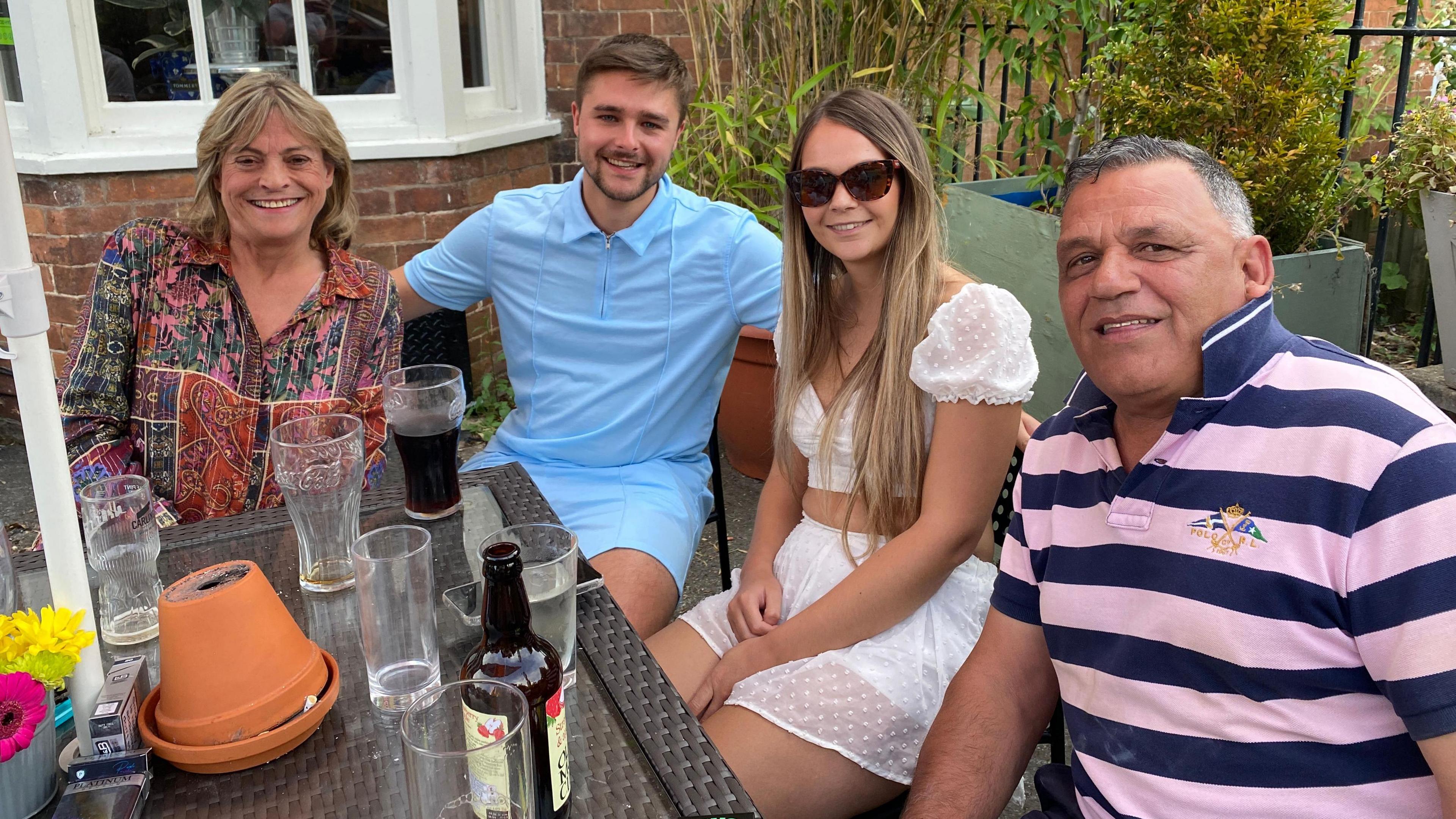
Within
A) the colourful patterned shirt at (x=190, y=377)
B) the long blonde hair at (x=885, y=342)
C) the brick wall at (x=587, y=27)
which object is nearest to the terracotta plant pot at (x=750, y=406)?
the long blonde hair at (x=885, y=342)

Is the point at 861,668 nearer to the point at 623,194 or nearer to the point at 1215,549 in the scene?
the point at 1215,549

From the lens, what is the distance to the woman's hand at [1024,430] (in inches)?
72.9

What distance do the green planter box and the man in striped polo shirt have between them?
1.31m

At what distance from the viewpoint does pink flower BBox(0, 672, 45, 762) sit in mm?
1008

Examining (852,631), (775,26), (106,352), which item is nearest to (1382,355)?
(775,26)

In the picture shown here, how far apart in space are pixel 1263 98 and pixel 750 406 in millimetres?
1848

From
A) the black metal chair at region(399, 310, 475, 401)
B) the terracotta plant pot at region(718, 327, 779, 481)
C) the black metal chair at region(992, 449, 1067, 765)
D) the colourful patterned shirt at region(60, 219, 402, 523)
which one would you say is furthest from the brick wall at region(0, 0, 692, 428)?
the black metal chair at region(992, 449, 1067, 765)

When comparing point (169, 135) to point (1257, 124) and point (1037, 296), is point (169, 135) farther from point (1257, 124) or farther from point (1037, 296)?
point (1257, 124)

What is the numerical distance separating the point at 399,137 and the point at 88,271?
1230mm

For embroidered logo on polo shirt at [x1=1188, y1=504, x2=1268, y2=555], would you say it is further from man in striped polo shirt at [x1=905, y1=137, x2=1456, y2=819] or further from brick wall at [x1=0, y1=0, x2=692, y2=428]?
brick wall at [x1=0, y1=0, x2=692, y2=428]

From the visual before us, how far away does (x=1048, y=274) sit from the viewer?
354cm

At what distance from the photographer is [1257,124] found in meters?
2.92

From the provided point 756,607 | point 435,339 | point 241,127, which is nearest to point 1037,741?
point 756,607

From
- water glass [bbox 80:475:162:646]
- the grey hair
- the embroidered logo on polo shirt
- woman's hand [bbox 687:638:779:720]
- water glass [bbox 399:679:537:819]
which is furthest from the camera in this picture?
woman's hand [bbox 687:638:779:720]
